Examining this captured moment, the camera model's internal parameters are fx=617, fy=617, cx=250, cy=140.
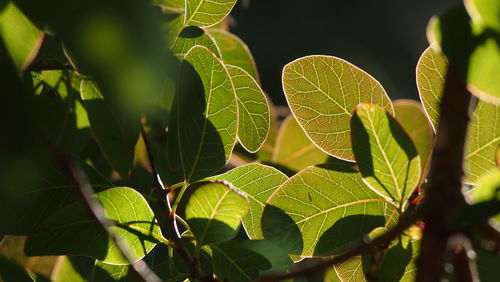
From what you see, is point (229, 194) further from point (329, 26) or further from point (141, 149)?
point (329, 26)

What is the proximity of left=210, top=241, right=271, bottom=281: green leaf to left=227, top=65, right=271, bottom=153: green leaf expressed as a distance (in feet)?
0.55

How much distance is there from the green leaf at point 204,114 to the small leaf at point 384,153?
15 centimetres

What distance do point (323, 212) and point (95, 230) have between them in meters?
0.27

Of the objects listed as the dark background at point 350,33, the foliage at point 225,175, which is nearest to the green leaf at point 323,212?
the foliage at point 225,175

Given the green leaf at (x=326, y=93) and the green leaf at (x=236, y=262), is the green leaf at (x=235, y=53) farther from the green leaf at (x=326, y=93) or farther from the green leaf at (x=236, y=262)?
the green leaf at (x=236, y=262)

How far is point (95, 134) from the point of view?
814 millimetres

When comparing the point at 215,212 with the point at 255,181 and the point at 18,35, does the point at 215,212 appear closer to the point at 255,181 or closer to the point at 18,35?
the point at 255,181

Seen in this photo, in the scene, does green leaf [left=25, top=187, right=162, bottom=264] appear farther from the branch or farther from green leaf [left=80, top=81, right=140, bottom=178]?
the branch

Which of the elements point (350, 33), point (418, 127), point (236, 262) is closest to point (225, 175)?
point (236, 262)

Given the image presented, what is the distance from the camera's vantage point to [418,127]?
0.90 metres

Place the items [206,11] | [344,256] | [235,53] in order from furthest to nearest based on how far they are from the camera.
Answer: [235,53] → [206,11] → [344,256]

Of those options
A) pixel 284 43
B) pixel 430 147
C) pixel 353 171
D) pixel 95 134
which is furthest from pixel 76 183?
pixel 284 43

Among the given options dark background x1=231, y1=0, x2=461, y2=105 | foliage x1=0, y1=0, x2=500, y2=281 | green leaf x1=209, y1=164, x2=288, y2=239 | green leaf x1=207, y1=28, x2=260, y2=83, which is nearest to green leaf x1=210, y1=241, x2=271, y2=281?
foliage x1=0, y1=0, x2=500, y2=281

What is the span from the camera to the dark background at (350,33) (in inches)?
259
